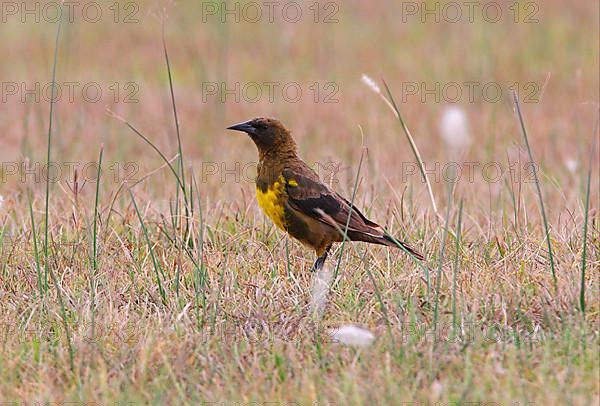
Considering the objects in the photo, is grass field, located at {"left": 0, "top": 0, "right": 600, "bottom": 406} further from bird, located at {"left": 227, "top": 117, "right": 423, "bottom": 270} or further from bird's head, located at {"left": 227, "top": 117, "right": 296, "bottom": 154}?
bird's head, located at {"left": 227, "top": 117, "right": 296, "bottom": 154}

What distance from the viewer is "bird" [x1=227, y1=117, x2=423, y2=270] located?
5074 mm

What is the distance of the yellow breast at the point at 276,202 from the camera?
203 inches

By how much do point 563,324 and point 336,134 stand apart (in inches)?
234

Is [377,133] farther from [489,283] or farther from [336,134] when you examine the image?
[489,283]

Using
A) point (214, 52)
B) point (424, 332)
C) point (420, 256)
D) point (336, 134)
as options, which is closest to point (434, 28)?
point (214, 52)

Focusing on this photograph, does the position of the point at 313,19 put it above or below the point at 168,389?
above

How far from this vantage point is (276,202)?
517cm

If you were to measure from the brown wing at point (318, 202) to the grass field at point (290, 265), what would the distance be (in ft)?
0.42

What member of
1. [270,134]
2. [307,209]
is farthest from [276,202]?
[270,134]

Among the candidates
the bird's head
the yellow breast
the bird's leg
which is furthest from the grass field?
the bird's head

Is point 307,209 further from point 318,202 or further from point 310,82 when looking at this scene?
point 310,82

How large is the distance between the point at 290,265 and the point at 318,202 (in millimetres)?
334

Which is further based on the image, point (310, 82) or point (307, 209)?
point (310, 82)

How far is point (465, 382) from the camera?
3.68 meters
